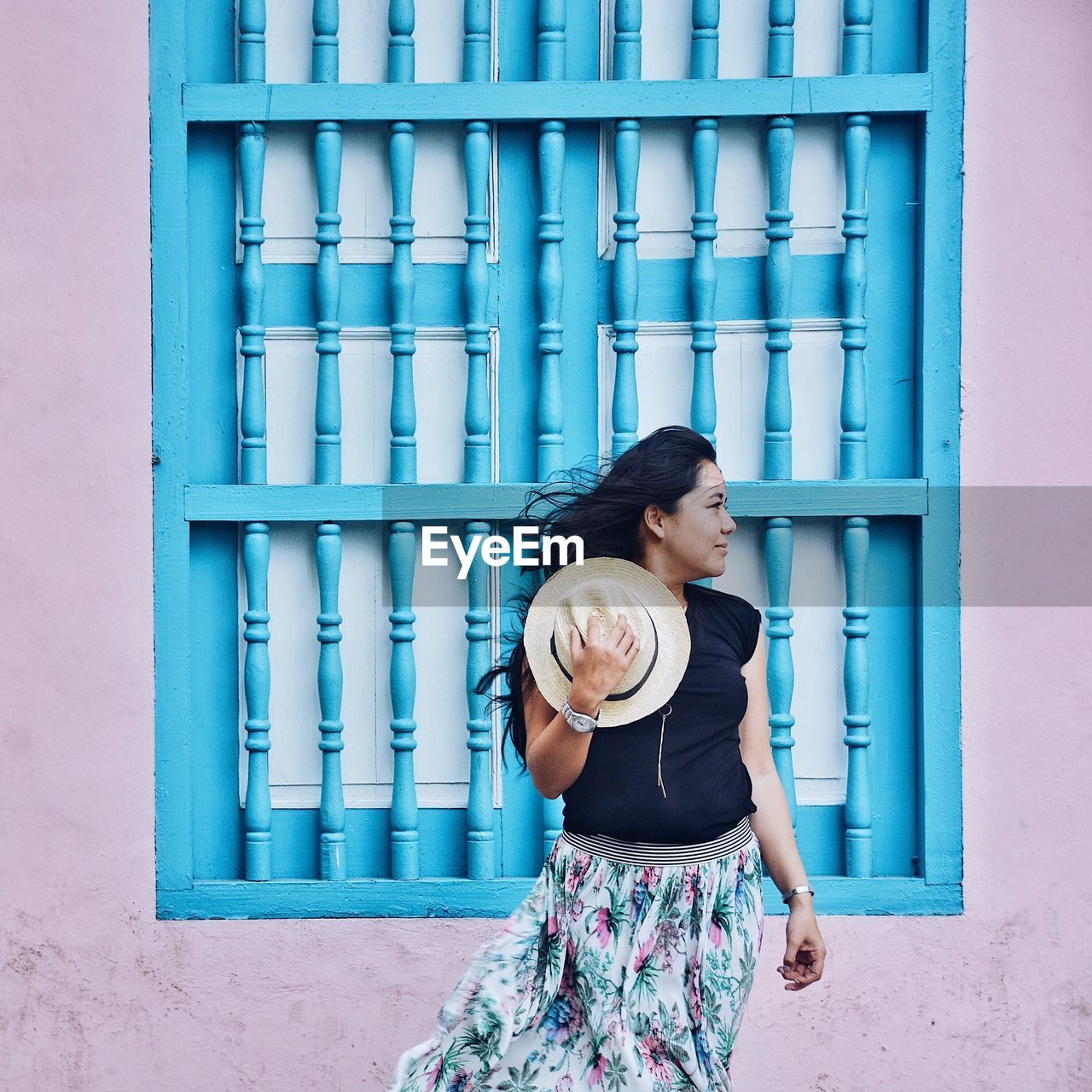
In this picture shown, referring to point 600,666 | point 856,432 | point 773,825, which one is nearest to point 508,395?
point 856,432

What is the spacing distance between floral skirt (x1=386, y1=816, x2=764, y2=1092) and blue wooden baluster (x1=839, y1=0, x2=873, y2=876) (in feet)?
2.51

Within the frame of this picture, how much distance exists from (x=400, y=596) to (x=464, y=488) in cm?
29

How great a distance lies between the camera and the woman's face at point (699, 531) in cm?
203

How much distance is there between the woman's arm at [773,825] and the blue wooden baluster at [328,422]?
1.04 m

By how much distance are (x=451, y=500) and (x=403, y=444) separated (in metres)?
0.18

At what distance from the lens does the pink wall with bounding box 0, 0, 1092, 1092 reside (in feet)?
8.70

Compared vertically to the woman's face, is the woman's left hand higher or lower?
lower

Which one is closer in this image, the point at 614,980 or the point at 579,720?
the point at 579,720

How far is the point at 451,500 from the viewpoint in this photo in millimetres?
2666

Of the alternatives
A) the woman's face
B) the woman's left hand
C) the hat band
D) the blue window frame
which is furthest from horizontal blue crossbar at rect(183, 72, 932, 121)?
the woman's left hand

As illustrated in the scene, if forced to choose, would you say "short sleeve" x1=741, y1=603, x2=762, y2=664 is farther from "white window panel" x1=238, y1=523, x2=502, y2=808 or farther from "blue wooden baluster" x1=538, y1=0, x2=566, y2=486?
"white window panel" x1=238, y1=523, x2=502, y2=808

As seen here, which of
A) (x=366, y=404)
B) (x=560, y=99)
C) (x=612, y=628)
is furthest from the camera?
(x=366, y=404)

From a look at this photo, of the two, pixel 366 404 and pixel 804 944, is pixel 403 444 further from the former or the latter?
pixel 804 944

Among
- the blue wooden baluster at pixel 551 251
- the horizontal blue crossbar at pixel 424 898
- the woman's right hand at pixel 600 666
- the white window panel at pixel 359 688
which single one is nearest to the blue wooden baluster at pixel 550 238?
the blue wooden baluster at pixel 551 251
